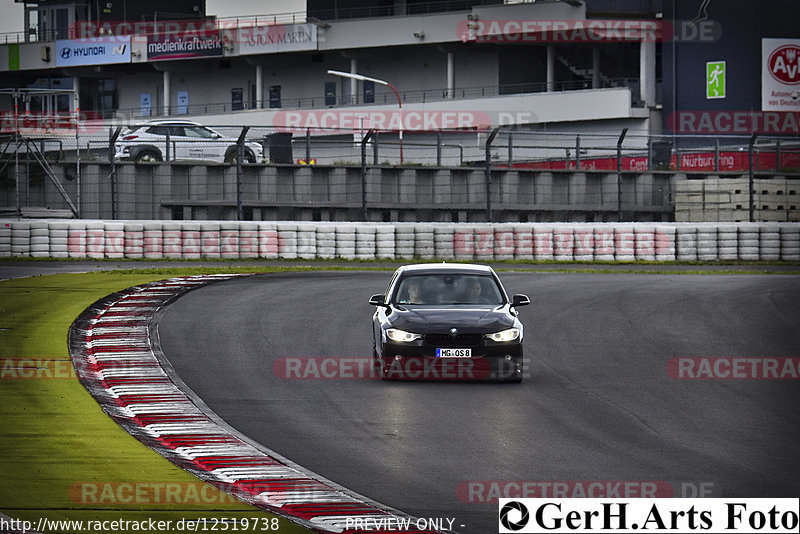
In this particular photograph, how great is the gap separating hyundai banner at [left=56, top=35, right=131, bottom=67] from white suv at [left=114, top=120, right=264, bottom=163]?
34.4 m

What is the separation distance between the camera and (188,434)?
11.0 metres

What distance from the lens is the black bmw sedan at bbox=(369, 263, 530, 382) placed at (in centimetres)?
1382

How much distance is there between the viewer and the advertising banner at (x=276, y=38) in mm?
63312

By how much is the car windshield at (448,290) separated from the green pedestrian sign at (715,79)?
41632mm

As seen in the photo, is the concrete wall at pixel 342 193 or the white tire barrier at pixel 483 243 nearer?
the white tire barrier at pixel 483 243

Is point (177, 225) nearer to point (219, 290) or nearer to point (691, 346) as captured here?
point (219, 290)

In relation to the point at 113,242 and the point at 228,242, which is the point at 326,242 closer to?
the point at 228,242

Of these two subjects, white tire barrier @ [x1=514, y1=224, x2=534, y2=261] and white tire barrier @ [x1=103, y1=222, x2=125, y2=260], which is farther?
white tire barrier @ [x1=514, y1=224, x2=534, y2=261]

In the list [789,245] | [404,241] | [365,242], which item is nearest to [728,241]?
[789,245]

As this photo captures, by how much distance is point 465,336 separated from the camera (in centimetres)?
1380

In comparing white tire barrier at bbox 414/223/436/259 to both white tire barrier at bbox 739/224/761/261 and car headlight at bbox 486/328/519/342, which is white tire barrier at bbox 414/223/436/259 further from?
car headlight at bbox 486/328/519/342

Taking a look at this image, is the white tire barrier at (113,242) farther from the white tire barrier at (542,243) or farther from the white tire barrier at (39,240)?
the white tire barrier at (542,243)

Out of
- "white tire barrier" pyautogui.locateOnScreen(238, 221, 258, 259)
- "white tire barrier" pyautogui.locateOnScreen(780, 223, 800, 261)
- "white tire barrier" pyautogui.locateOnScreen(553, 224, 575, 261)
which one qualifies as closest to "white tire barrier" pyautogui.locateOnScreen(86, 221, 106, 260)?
"white tire barrier" pyautogui.locateOnScreen(238, 221, 258, 259)

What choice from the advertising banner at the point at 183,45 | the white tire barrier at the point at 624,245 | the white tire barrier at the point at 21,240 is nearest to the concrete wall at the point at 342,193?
the white tire barrier at the point at 21,240
